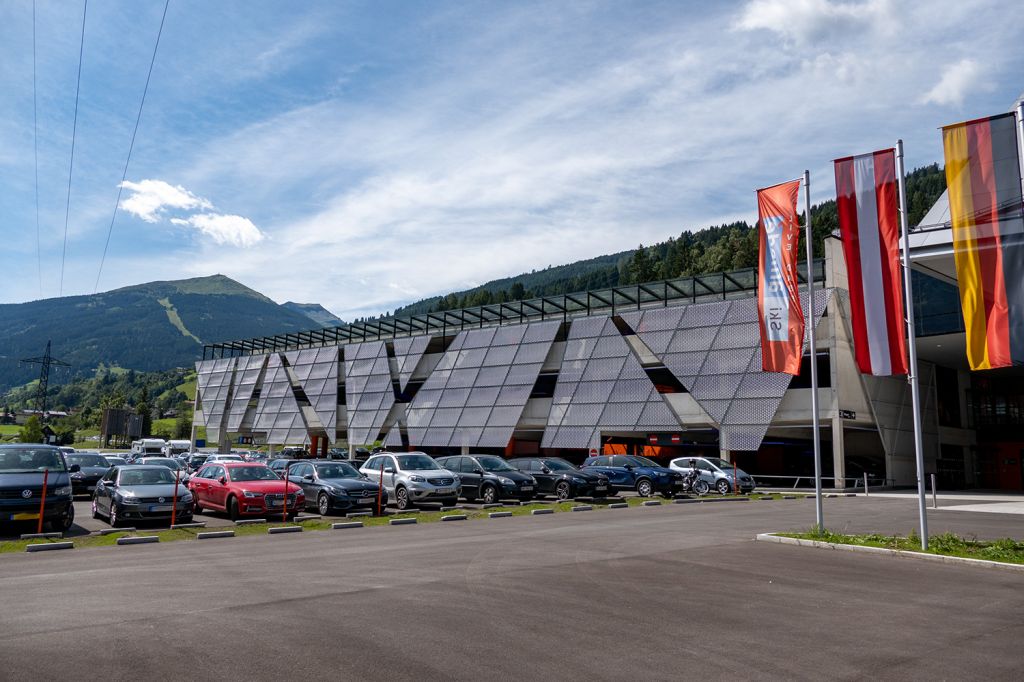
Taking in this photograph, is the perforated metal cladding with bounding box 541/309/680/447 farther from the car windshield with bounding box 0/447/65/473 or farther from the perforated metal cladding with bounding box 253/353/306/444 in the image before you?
the car windshield with bounding box 0/447/65/473

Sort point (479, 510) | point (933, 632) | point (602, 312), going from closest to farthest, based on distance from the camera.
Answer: point (933, 632) → point (479, 510) → point (602, 312)

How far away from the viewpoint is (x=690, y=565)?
10.7 meters

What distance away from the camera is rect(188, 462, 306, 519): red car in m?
18.1

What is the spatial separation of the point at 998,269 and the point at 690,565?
7.94 metres

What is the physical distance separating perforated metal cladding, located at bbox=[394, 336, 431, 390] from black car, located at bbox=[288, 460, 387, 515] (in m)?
32.9

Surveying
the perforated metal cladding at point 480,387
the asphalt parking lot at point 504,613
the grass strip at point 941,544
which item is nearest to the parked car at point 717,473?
the grass strip at point 941,544

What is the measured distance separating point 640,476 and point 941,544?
15613 mm

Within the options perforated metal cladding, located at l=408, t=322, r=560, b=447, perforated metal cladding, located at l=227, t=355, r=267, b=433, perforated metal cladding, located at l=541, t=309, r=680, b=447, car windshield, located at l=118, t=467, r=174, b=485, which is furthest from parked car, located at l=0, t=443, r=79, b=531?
perforated metal cladding, located at l=227, t=355, r=267, b=433

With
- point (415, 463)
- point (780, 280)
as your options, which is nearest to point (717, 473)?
point (415, 463)

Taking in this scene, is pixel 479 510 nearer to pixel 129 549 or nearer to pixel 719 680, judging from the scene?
pixel 129 549

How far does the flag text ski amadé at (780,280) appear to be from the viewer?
50.5 ft

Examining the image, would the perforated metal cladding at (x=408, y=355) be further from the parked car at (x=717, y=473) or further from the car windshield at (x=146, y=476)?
the car windshield at (x=146, y=476)

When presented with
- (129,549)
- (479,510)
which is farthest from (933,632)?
(479,510)

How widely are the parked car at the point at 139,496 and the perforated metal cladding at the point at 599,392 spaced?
2643cm
